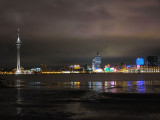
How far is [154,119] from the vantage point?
15.0 m

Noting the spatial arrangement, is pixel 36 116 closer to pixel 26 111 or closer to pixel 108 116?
pixel 26 111

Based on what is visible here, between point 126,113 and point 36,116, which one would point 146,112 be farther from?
point 36,116

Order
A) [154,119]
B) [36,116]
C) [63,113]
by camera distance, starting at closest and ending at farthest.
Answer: [154,119] → [36,116] → [63,113]

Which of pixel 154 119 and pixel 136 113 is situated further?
pixel 136 113

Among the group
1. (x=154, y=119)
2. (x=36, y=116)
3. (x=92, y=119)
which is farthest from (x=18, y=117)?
(x=154, y=119)

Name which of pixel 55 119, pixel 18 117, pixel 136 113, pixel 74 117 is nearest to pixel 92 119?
pixel 74 117

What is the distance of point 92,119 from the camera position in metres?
15.3

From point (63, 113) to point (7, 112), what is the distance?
420cm

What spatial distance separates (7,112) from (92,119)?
6.61 meters

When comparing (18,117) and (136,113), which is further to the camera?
(136,113)

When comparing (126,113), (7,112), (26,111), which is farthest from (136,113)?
(7,112)

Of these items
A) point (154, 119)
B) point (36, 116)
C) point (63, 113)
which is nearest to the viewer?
point (154, 119)

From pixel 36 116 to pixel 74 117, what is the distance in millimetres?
2619

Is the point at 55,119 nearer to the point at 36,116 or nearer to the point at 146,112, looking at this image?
the point at 36,116
